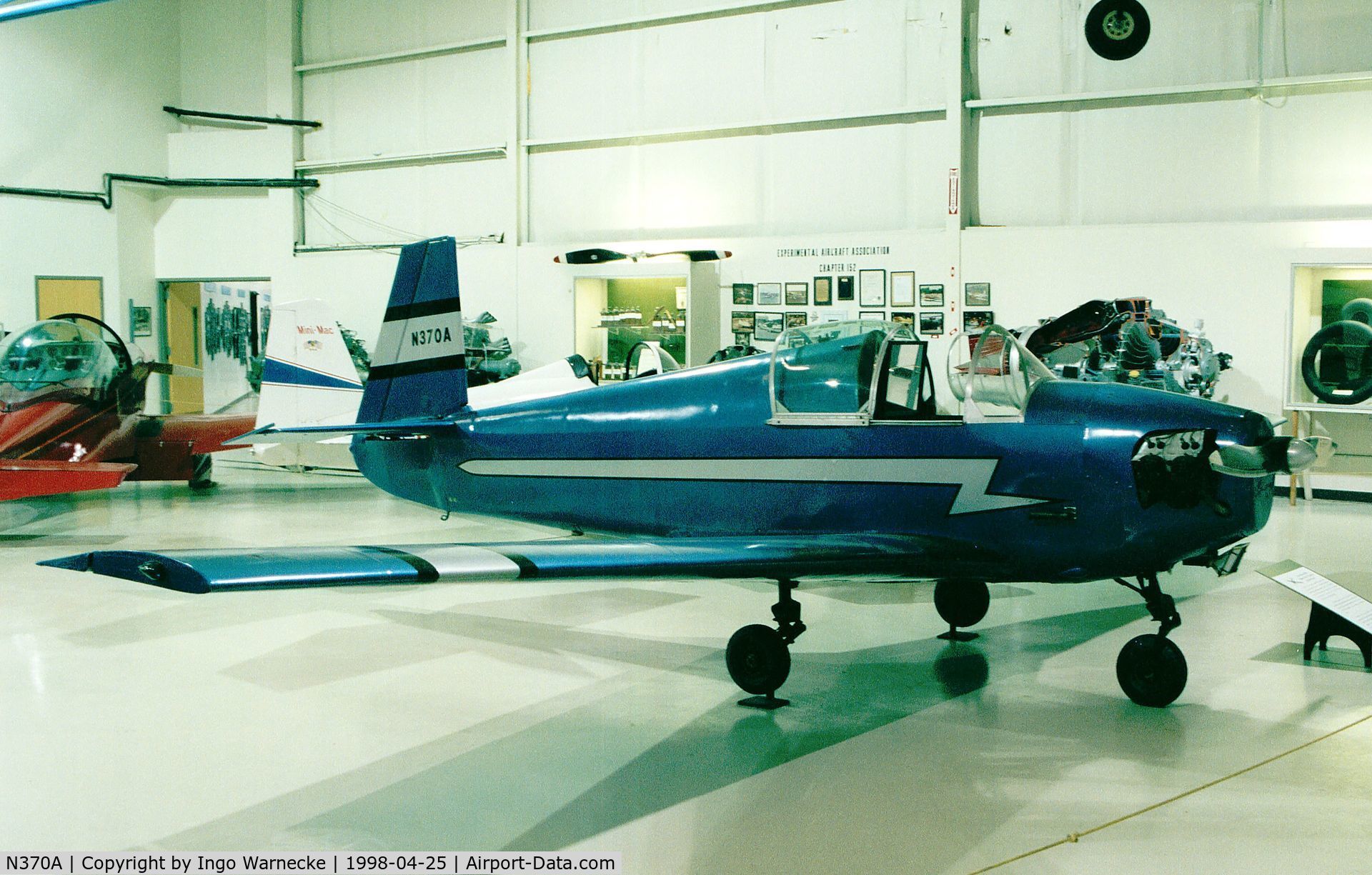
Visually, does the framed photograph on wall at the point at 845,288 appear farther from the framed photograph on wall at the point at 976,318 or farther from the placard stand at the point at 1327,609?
the placard stand at the point at 1327,609

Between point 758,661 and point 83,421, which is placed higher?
point 83,421

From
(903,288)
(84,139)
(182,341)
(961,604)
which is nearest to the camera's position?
(961,604)

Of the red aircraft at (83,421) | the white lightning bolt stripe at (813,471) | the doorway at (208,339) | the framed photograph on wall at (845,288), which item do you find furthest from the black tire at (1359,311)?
the doorway at (208,339)

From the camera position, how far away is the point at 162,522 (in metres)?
8.88

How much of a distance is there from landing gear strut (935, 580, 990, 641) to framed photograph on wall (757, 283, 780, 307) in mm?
6444

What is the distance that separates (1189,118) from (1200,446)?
7.29 meters

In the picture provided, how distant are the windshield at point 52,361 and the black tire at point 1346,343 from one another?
10.5 m

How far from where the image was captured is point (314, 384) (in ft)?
28.9

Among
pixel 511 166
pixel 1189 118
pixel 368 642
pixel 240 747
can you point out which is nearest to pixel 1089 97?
pixel 1189 118

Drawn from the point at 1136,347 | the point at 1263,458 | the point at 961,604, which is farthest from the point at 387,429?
the point at 1136,347

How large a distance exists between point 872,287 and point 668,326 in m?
2.25

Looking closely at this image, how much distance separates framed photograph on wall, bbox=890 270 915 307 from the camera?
1091 cm

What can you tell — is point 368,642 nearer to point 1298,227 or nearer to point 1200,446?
point 1200,446

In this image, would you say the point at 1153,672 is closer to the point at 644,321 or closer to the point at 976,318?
the point at 976,318
